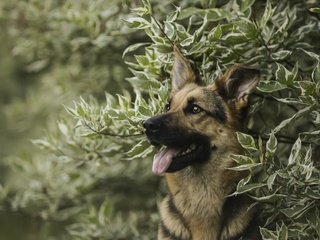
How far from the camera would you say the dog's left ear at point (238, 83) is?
479cm

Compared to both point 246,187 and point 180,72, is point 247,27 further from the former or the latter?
point 246,187

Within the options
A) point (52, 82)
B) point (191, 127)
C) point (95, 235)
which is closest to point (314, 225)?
point (191, 127)

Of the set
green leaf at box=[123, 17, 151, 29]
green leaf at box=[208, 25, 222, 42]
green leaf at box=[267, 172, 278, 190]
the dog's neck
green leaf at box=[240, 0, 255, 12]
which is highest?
green leaf at box=[123, 17, 151, 29]

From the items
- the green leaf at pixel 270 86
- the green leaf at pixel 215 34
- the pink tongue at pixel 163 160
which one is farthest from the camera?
the green leaf at pixel 215 34

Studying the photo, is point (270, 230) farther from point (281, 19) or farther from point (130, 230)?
point (130, 230)

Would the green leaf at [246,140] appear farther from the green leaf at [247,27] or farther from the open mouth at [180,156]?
the green leaf at [247,27]

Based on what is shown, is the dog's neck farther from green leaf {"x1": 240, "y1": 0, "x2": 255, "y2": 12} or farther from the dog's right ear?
green leaf {"x1": 240, "y1": 0, "x2": 255, "y2": 12}

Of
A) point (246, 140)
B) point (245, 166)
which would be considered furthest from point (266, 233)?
point (246, 140)

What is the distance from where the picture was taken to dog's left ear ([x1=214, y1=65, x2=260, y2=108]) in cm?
479

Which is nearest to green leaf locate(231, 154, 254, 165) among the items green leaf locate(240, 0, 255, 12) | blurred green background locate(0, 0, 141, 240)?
green leaf locate(240, 0, 255, 12)

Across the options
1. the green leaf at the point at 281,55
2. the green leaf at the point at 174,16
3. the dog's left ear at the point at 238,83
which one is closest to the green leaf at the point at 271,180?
the dog's left ear at the point at 238,83

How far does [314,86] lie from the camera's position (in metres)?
4.65

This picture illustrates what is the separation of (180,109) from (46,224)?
2.93m

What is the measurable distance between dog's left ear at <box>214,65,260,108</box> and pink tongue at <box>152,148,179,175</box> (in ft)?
1.54
